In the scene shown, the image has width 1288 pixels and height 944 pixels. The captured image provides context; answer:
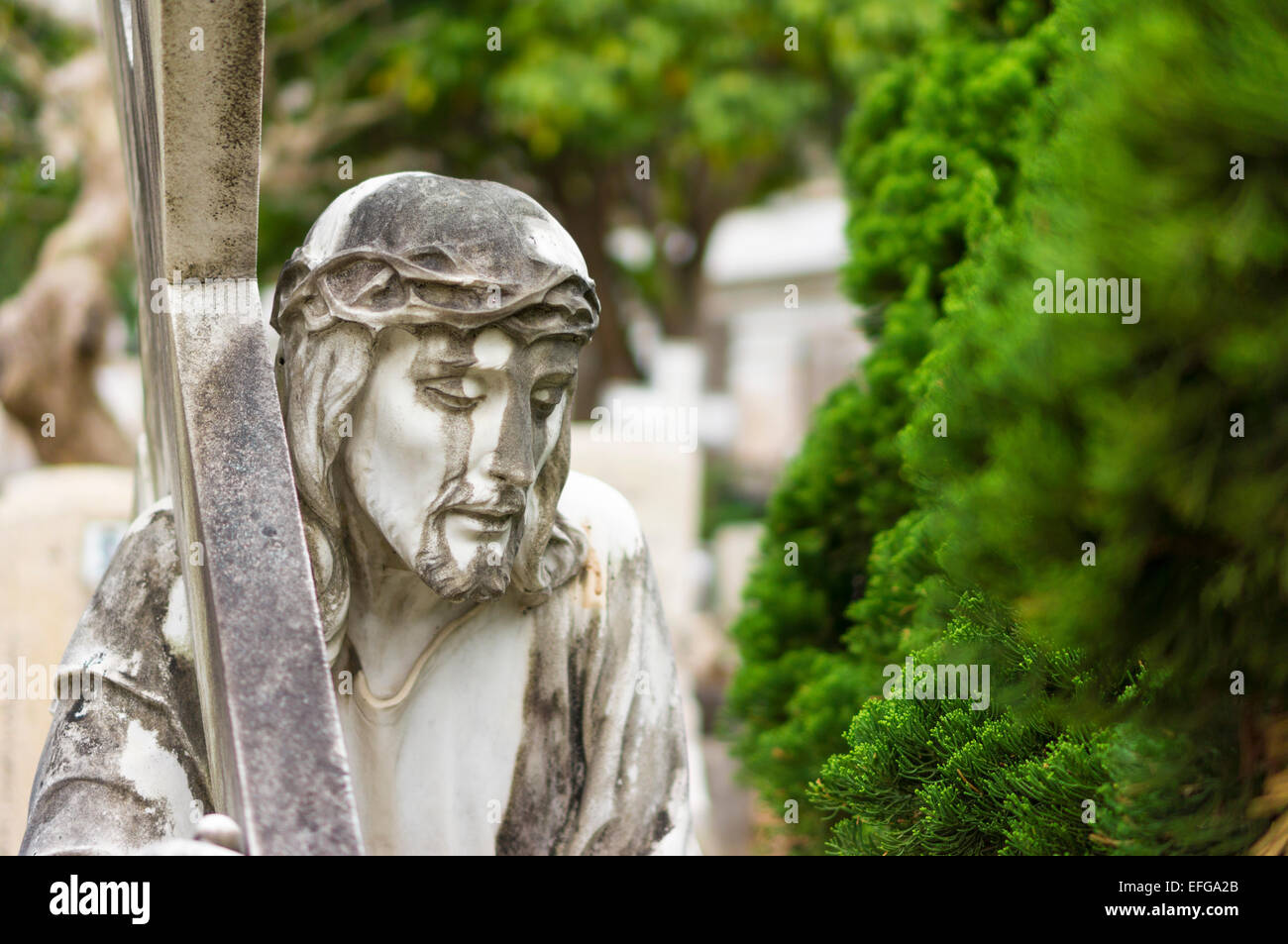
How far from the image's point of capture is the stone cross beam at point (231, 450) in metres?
1.88

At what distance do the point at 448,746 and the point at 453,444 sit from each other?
58 centimetres

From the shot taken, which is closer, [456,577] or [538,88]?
[456,577]

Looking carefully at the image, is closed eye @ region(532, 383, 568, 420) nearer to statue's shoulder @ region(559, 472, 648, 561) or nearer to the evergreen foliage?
statue's shoulder @ region(559, 472, 648, 561)

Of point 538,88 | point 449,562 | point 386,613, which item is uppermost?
point 538,88

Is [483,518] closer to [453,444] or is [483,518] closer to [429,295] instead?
[453,444]

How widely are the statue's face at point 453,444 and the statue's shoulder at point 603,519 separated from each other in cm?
34

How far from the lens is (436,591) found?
7.48 ft

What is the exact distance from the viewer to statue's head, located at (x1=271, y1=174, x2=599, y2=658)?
2.21 m

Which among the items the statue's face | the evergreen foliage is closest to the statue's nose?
the statue's face

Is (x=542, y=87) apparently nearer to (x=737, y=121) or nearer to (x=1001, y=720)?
(x=737, y=121)

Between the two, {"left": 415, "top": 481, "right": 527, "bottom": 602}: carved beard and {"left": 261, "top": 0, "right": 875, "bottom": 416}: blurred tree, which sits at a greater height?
{"left": 261, "top": 0, "right": 875, "bottom": 416}: blurred tree

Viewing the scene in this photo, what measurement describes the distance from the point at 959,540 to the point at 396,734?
124 cm

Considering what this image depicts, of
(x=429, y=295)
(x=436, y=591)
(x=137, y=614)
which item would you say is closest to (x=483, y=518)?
(x=436, y=591)

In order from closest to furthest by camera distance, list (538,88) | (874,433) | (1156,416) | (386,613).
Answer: (1156,416)
(386,613)
(874,433)
(538,88)
